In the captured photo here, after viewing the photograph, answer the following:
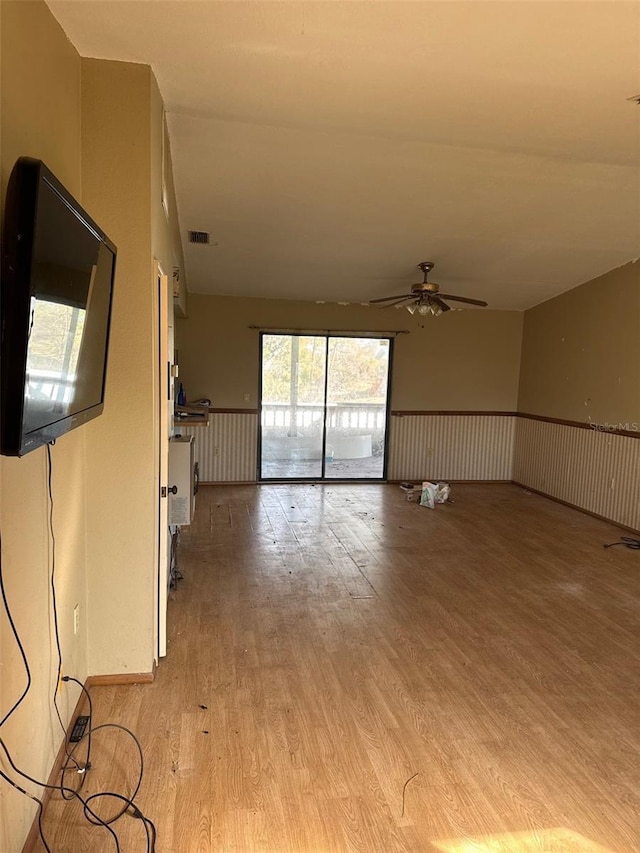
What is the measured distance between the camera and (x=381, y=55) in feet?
6.60

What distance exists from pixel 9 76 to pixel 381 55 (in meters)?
1.36

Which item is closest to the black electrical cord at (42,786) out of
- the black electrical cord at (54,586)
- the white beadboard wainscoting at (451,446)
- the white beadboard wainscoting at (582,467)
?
the black electrical cord at (54,586)

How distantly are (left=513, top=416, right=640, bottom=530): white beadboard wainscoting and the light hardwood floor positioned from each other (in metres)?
1.20

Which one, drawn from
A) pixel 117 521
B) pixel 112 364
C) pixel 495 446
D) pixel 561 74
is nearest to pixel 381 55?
pixel 561 74

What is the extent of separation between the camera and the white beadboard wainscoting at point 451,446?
7.10 m

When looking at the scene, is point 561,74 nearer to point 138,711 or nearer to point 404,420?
point 138,711

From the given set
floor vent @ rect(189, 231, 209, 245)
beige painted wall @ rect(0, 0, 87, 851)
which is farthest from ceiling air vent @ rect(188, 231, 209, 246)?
beige painted wall @ rect(0, 0, 87, 851)

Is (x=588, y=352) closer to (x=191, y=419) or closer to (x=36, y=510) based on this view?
(x=191, y=419)

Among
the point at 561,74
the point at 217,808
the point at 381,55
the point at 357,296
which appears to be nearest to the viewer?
the point at 217,808

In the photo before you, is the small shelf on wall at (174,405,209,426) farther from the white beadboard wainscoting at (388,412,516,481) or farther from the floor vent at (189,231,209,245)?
the white beadboard wainscoting at (388,412,516,481)

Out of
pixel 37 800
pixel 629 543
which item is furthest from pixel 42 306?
pixel 629 543

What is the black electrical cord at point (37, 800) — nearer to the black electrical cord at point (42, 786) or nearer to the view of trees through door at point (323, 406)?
the black electrical cord at point (42, 786)

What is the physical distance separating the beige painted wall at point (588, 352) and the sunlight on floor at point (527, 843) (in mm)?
4357

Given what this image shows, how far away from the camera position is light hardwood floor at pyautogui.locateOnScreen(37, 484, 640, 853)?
170 centimetres
